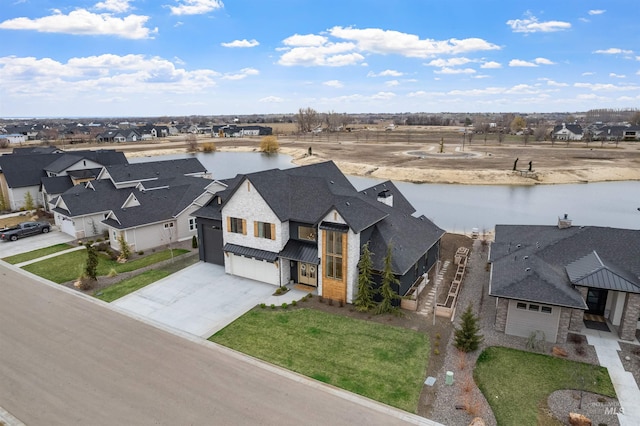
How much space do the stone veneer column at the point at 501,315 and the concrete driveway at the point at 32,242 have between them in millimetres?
32379

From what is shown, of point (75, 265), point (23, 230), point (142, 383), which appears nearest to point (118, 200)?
point (23, 230)

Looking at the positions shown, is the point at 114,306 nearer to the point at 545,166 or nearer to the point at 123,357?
the point at 123,357

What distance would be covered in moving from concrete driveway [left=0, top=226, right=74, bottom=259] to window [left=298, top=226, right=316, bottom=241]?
860 inches

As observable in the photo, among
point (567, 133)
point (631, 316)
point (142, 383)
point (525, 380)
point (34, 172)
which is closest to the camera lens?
point (142, 383)

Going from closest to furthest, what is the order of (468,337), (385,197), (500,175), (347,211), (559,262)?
A: (468,337) → (559,262) → (347,211) → (385,197) → (500,175)

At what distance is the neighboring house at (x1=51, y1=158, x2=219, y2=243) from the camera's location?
30172mm

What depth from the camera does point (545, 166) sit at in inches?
2906

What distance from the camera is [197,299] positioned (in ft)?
70.3

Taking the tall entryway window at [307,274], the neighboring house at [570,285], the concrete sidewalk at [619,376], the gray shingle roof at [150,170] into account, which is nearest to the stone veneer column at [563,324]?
the neighboring house at [570,285]

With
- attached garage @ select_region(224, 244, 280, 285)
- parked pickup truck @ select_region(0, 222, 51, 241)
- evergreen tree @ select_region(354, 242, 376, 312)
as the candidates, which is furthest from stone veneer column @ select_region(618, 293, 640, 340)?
parked pickup truck @ select_region(0, 222, 51, 241)

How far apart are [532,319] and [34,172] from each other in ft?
166

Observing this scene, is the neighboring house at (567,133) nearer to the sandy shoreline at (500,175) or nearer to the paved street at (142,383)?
the sandy shoreline at (500,175)

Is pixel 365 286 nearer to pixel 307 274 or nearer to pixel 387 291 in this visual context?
pixel 387 291

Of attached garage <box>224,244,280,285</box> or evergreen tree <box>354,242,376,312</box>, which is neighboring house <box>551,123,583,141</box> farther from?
attached garage <box>224,244,280,285</box>
